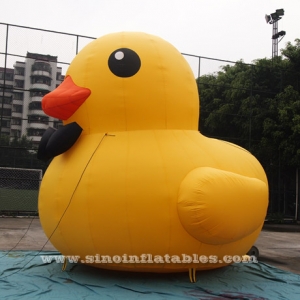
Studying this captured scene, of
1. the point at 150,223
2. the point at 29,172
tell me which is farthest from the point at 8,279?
the point at 29,172

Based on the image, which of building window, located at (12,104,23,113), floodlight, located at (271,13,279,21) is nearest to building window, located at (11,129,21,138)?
building window, located at (12,104,23,113)

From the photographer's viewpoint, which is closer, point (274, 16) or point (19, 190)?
point (19, 190)

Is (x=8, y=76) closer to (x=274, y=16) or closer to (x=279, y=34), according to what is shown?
(x=279, y=34)

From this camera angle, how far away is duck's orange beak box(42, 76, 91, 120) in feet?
17.7

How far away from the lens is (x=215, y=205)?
464cm

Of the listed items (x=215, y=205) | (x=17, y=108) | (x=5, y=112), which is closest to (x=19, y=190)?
(x=5, y=112)

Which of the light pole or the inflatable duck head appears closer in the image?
the inflatable duck head

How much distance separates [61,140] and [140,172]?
3.96 feet

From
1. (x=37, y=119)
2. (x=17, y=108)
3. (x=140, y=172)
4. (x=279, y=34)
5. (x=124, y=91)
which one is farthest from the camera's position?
(x=279, y=34)

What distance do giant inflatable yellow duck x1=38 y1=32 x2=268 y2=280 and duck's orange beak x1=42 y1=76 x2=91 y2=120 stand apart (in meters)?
0.01

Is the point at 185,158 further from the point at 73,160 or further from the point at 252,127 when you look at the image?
the point at 252,127

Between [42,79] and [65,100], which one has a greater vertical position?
[42,79]

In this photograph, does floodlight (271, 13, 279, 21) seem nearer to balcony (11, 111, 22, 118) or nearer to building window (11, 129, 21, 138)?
balcony (11, 111, 22, 118)

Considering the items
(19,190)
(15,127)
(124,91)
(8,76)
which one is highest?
(8,76)
